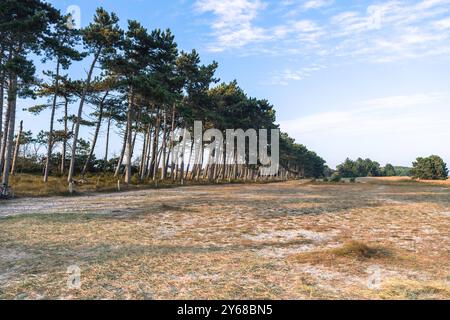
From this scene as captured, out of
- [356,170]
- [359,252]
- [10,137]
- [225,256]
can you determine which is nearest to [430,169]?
A: [356,170]

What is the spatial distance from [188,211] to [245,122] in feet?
125

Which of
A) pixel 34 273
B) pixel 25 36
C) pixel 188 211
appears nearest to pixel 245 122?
pixel 25 36

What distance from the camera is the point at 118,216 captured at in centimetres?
1324

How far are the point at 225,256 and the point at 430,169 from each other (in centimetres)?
9199

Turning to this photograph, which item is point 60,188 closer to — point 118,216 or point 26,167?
point 118,216

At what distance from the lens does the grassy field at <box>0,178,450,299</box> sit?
206 inches

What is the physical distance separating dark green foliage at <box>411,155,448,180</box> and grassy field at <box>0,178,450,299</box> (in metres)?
81.1

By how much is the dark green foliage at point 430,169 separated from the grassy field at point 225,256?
81.1 m

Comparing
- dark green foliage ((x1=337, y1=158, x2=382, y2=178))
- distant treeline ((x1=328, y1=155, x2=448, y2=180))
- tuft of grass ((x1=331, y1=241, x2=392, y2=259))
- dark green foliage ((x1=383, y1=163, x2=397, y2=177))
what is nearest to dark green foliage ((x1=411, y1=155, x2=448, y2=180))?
distant treeline ((x1=328, y1=155, x2=448, y2=180))

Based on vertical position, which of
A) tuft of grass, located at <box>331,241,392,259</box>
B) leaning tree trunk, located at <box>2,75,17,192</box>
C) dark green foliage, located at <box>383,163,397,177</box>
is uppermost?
dark green foliage, located at <box>383,163,397,177</box>

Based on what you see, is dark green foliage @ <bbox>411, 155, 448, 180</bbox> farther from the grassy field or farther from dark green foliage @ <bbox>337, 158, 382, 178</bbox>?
the grassy field

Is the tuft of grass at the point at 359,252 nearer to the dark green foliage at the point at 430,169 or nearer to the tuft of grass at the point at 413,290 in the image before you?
the tuft of grass at the point at 413,290

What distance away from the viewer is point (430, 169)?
8281cm

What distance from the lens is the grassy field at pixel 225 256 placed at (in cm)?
524
